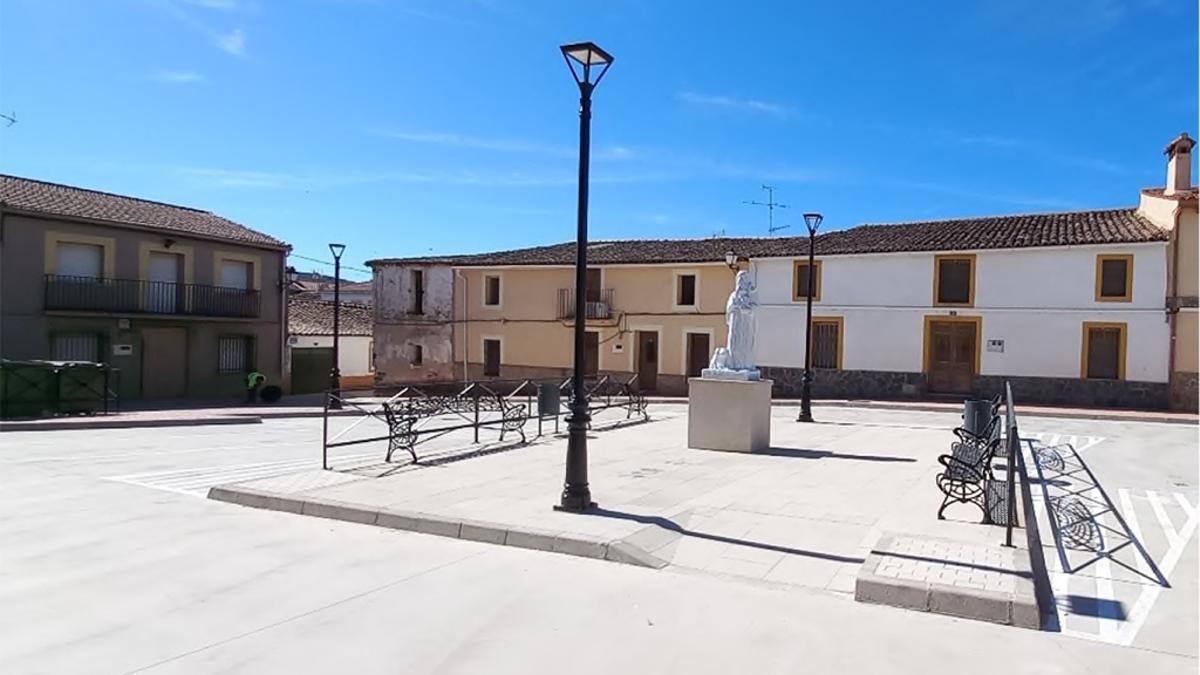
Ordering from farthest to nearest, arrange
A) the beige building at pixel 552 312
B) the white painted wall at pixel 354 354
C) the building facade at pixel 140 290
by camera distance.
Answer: the white painted wall at pixel 354 354
the beige building at pixel 552 312
the building facade at pixel 140 290

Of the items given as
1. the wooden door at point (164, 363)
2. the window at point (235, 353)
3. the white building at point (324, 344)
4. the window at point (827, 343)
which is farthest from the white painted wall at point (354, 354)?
the window at point (827, 343)

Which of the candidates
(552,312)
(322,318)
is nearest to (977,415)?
(552,312)

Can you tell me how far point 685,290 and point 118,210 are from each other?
61.4 feet

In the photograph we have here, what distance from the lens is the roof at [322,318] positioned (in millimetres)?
35819

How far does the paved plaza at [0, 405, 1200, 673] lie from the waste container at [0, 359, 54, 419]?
21.8 ft

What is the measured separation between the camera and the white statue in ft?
40.2

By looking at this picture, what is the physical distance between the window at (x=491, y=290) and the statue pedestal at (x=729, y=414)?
21.4 m

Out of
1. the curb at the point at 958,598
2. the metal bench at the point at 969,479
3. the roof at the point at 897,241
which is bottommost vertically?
the curb at the point at 958,598

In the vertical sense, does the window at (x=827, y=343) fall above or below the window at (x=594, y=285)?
below

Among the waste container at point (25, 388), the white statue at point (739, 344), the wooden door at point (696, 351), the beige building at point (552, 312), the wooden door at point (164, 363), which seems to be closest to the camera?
the white statue at point (739, 344)

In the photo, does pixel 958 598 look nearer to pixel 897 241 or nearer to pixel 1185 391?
pixel 1185 391

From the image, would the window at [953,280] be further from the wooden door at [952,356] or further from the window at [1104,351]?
the window at [1104,351]

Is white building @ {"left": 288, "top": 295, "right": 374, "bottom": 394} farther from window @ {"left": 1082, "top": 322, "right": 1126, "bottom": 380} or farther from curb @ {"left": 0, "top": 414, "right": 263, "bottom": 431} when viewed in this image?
window @ {"left": 1082, "top": 322, "right": 1126, "bottom": 380}

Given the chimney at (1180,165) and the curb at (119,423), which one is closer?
the curb at (119,423)
